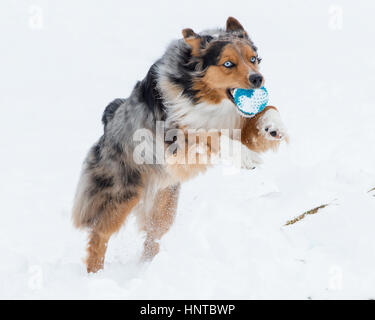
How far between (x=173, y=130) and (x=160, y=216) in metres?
1.26

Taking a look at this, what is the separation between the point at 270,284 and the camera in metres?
3.08

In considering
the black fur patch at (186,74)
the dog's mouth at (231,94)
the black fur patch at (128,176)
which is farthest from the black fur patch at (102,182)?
the dog's mouth at (231,94)

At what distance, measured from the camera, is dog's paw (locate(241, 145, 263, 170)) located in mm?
4363

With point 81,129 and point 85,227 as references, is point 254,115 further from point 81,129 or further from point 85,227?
point 81,129

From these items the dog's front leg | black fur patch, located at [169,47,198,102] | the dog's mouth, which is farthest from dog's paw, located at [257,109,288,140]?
black fur patch, located at [169,47,198,102]

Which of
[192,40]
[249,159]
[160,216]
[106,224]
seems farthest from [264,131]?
[106,224]

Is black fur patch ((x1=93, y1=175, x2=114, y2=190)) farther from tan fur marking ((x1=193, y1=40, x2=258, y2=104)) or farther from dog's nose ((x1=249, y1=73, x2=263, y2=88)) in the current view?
dog's nose ((x1=249, y1=73, x2=263, y2=88))

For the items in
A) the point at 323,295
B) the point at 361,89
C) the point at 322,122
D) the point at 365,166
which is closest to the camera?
the point at 323,295

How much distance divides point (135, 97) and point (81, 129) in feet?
20.2

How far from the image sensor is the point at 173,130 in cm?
454

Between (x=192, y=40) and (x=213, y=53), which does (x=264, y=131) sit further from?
(x=192, y=40)

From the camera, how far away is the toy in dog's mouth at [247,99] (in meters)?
4.19

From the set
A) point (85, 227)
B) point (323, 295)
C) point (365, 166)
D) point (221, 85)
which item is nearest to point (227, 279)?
point (323, 295)

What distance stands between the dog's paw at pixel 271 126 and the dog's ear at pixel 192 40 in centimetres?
91
